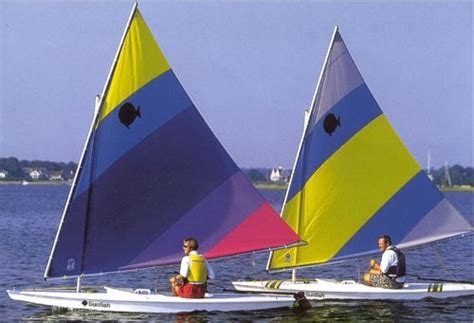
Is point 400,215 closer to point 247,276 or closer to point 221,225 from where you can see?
point 221,225

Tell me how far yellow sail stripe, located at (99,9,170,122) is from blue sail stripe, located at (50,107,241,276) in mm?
1164

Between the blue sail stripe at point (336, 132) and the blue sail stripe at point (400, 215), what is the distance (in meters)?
2.14

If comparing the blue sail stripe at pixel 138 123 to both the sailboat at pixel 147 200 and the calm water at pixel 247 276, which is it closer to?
the sailboat at pixel 147 200

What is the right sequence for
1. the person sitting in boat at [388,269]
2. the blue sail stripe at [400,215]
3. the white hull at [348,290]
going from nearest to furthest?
the person sitting in boat at [388,269], the white hull at [348,290], the blue sail stripe at [400,215]

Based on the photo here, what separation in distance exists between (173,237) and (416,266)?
18819mm

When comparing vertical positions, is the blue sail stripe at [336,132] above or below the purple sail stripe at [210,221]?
above

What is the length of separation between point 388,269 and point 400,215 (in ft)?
7.75

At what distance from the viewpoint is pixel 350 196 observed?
2548 cm

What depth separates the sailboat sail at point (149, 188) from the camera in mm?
21016

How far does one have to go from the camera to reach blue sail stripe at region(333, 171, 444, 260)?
25.5m

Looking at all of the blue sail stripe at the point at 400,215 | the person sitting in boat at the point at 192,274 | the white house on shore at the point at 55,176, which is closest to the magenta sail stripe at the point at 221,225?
the person sitting in boat at the point at 192,274

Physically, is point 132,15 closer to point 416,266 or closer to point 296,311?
point 296,311

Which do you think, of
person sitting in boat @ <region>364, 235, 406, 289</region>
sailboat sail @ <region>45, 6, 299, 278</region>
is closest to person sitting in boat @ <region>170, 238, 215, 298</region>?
sailboat sail @ <region>45, 6, 299, 278</region>

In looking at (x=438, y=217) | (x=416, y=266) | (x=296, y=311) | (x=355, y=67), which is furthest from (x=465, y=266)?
(x=296, y=311)
